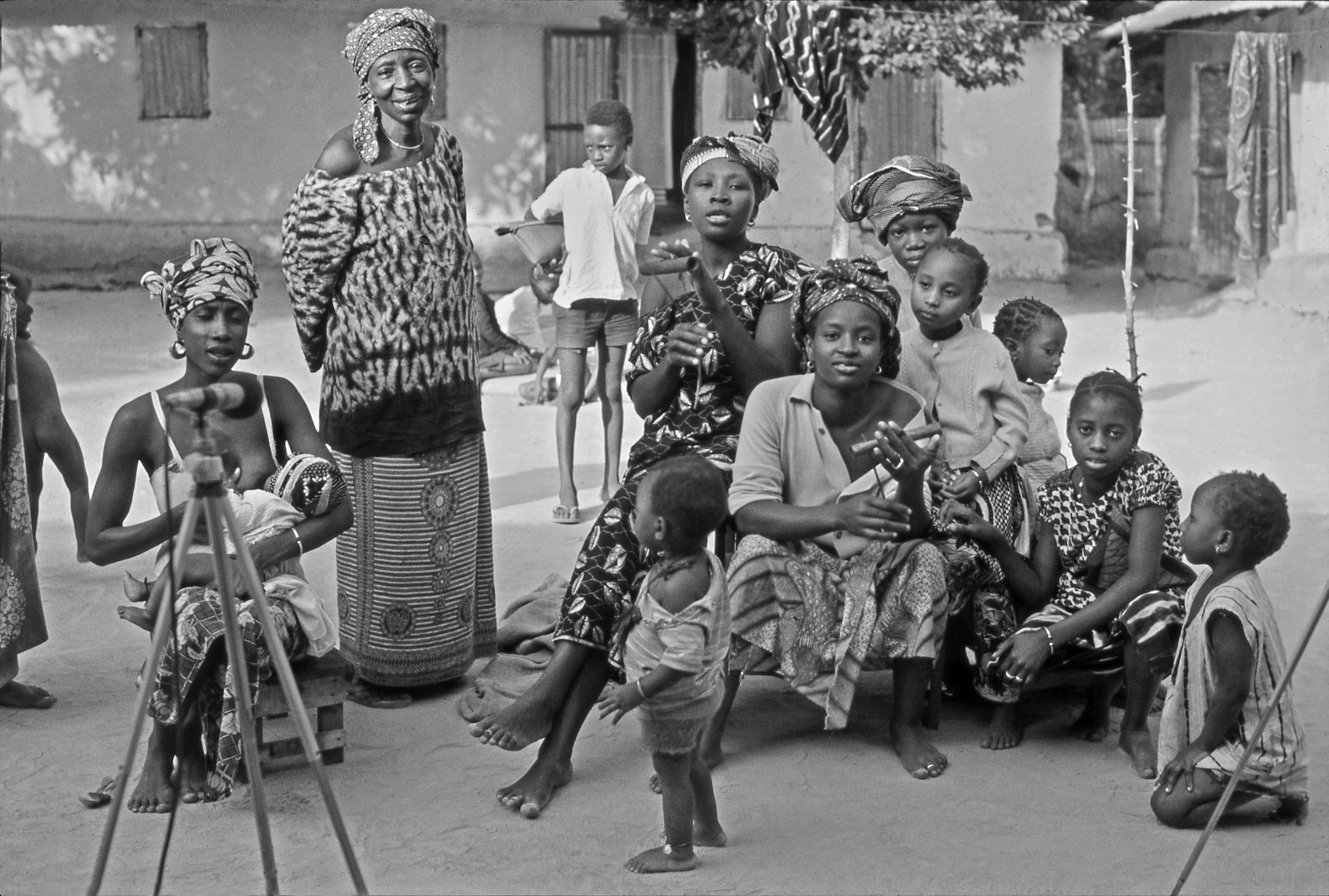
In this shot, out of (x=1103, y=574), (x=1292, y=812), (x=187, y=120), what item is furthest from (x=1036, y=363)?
(x=187, y=120)

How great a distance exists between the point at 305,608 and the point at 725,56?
12149 mm

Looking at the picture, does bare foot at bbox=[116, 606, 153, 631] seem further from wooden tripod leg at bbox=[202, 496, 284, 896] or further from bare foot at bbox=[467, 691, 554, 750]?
wooden tripod leg at bbox=[202, 496, 284, 896]

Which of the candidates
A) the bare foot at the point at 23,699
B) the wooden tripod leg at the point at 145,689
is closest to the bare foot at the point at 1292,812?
the wooden tripod leg at the point at 145,689

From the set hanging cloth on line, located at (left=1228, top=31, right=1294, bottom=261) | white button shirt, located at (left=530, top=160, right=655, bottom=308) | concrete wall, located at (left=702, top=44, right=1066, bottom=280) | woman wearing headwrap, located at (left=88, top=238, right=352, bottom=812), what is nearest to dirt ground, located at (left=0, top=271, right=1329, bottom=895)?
woman wearing headwrap, located at (left=88, top=238, right=352, bottom=812)

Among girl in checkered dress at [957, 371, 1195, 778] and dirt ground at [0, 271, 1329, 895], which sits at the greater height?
girl in checkered dress at [957, 371, 1195, 778]

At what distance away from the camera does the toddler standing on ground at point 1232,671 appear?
389 cm

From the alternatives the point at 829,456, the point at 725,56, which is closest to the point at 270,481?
the point at 829,456

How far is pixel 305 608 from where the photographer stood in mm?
4262

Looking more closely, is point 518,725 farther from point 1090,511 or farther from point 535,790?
point 1090,511

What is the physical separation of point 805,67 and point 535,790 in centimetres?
789

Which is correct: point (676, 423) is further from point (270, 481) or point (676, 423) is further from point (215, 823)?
point (215, 823)

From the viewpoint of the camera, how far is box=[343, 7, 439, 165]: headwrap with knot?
467 centimetres

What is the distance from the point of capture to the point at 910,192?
489 cm

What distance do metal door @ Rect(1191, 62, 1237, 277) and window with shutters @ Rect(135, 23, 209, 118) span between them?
11130mm
